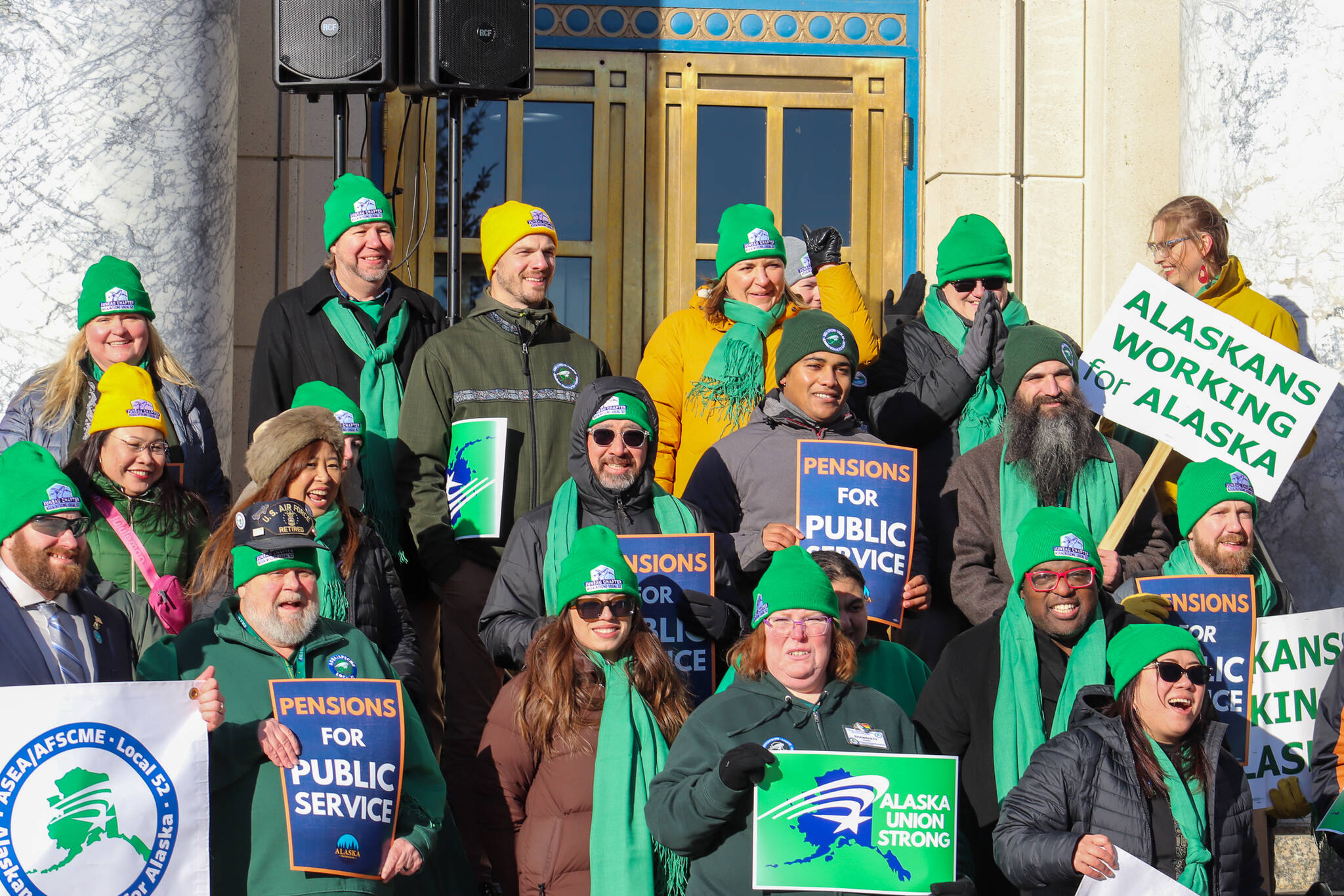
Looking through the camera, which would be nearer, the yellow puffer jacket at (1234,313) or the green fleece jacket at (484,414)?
the green fleece jacket at (484,414)

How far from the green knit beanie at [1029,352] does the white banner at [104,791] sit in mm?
3157

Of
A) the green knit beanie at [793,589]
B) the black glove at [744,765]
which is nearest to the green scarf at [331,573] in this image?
the green knit beanie at [793,589]

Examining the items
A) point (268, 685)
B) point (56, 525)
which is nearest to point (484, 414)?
point (268, 685)

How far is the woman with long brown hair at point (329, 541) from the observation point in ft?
17.3

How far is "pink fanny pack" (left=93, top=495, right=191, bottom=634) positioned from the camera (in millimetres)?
5359

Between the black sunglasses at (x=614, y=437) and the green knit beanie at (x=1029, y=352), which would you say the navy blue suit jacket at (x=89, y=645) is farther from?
the green knit beanie at (x=1029, y=352)

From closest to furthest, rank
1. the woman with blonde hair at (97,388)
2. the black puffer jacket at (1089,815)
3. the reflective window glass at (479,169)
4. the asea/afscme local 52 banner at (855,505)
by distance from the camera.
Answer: the black puffer jacket at (1089,815) < the asea/afscme local 52 banner at (855,505) < the woman with blonde hair at (97,388) < the reflective window glass at (479,169)

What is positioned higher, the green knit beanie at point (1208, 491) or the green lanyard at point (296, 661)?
the green knit beanie at point (1208, 491)

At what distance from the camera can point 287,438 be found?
5.48m

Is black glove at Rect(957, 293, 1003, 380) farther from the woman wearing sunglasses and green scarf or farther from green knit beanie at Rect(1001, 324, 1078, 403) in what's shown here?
the woman wearing sunglasses and green scarf

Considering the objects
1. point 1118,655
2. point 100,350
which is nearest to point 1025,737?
point 1118,655

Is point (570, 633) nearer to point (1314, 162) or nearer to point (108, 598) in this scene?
point (108, 598)

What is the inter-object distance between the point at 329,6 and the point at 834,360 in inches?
124

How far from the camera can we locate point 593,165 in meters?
9.48
